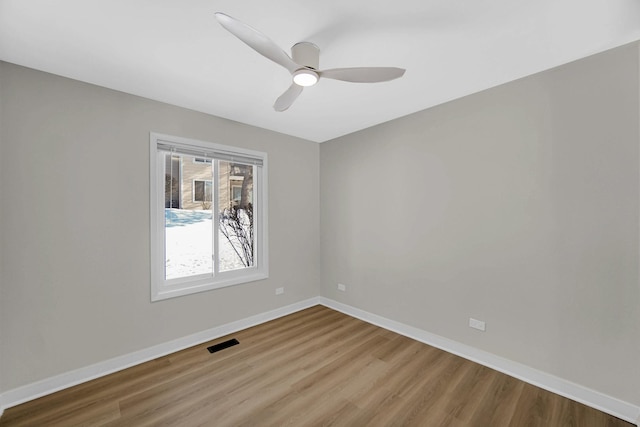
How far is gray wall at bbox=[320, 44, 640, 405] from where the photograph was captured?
70.1 inches

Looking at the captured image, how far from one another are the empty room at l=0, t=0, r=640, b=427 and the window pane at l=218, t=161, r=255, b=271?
5cm

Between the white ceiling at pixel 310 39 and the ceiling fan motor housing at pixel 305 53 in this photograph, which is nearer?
the white ceiling at pixel 310 39

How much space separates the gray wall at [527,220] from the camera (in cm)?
178

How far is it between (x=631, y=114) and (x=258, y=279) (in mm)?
3589

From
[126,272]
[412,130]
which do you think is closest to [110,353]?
[126,272]

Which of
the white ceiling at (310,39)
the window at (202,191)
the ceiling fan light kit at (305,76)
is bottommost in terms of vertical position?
the window at (202,191)

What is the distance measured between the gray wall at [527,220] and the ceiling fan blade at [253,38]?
6.16 feet

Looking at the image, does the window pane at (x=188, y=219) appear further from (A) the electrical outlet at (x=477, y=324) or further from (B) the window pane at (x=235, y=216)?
(A) the electrical outlet at (x=477, y=324)

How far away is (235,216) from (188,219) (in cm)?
57

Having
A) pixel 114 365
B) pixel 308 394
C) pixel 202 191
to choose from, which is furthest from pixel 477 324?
pixel 114 365

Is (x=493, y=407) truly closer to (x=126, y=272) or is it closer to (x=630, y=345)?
(x=630, y=345)

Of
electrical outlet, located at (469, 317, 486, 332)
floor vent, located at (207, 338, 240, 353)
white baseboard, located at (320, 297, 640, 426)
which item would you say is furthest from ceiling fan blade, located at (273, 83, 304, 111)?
white baseboard, located at (320, 297, 640, 426)

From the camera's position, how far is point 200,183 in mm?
2941

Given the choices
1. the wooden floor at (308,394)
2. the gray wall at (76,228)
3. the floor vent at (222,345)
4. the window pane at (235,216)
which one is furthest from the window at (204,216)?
the wooden floor at (308,394)
